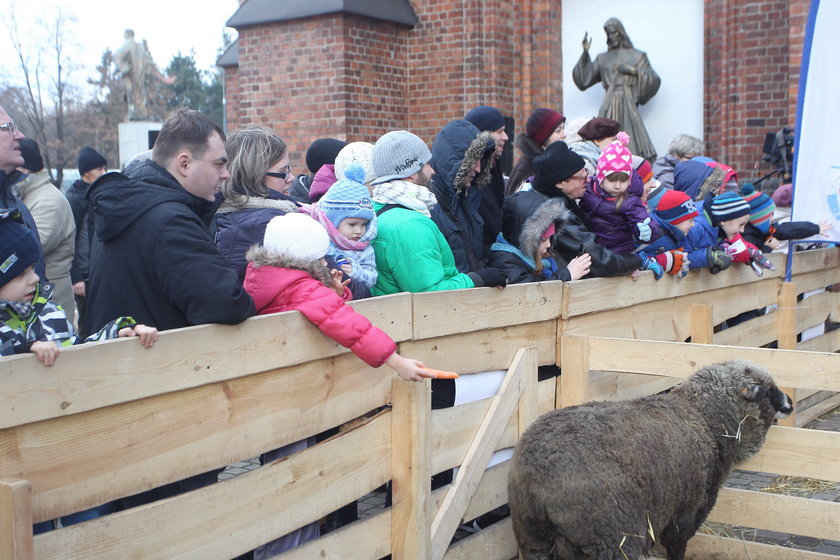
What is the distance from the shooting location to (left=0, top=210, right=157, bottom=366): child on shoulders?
2984 mm

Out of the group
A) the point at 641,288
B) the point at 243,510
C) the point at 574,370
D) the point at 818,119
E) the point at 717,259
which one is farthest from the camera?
the point at 818,119

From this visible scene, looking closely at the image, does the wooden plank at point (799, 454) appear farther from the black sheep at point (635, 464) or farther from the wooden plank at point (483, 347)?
the wooden plank at point (483, 347)

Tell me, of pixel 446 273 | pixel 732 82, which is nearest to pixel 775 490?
pixel 446 273

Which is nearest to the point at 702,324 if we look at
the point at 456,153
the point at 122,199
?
the point at 456,153

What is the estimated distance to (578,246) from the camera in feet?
17.9

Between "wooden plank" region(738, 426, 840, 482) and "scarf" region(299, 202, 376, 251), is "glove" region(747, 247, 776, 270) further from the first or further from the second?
"scarf" region(299, 202, 376, 251)

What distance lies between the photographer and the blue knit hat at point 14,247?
119 inches

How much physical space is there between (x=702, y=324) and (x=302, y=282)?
11.2ft

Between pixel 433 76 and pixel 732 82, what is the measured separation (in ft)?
13.8

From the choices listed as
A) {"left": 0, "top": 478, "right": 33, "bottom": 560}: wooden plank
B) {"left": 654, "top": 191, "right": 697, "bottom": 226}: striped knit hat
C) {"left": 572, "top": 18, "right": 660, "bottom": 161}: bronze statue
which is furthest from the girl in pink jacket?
{"left": 572, "top": 18, "right": 660, "bottom": 161}: bronze statue

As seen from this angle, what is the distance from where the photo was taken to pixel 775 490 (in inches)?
234

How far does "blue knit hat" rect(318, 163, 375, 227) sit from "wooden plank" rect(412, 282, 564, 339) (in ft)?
1.68

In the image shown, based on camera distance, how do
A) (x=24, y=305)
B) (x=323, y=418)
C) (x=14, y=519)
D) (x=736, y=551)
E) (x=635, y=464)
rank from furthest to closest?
1. (x=736, y=551)
2. (x=635, y=464)
3. (x=323, y=418)
4. (x=24, y=305)
5. (x=14, y=519)

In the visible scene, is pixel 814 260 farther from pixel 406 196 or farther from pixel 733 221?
pixel 406 196
